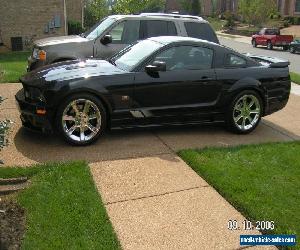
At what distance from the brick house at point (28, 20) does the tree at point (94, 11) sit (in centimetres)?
1137

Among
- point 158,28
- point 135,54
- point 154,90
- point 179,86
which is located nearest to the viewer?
point 154,90

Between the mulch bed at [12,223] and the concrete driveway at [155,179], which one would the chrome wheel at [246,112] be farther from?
the mulch bed at [12,223]

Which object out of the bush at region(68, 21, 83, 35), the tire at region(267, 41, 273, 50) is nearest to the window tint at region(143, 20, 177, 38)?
the bush at region(68, 21, 83, 35)

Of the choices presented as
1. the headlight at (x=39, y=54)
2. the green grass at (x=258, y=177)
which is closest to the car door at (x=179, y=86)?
the green grass at (x=258, y=177)

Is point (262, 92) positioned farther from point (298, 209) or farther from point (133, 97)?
point (298, 209)

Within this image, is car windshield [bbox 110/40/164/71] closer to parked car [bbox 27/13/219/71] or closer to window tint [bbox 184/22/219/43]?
parked car [bbox 27/13/219/71]

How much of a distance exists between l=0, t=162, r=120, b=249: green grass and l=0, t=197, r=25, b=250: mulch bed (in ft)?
0.20

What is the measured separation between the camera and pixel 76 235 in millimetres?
3688

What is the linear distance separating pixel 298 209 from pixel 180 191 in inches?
50.3

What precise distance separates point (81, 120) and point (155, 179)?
147 centimetres

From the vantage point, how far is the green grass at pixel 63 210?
11.8 ft

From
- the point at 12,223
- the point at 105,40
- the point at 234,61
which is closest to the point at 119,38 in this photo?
the point at 105,40

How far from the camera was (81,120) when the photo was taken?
Answer: 571 cm

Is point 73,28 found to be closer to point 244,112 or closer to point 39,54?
point 39,54
